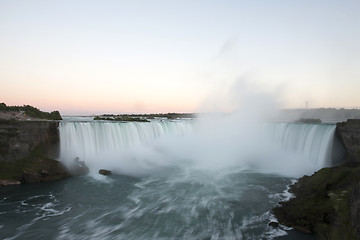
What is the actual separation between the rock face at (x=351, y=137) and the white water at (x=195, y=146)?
116 centimetres

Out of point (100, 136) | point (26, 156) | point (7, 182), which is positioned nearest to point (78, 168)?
point (26, 156)

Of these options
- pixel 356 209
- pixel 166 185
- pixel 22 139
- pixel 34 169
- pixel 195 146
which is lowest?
pixel 166 185

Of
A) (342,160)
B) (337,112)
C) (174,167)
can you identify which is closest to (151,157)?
(174,167)

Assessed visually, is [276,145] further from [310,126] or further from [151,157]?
[151,157]

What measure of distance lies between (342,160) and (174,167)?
48.1ft

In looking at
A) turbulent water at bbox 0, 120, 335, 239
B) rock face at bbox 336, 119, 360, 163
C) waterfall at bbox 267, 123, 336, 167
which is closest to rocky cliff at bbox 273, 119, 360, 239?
turbulent water at bbox 0, 120, 335, 239

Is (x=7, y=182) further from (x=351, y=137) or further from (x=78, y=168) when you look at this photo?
(x=351, y=137)

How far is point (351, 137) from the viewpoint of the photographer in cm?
1875

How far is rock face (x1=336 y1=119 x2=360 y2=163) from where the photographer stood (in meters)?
18.0

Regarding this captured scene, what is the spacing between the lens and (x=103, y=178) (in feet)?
62.7

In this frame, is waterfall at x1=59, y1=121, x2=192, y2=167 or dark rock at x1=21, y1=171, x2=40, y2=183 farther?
waterfall at x1=59, y1=121, x2=192, y2=167

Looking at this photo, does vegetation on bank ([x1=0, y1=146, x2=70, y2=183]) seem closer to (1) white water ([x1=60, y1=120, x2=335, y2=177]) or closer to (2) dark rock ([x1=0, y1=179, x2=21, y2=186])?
(2) dark rock ([x1=0, y1=179, x2=21, y2=186])

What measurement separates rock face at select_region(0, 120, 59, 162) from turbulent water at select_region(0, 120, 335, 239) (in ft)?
5.62

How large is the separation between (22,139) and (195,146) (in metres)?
20.5
